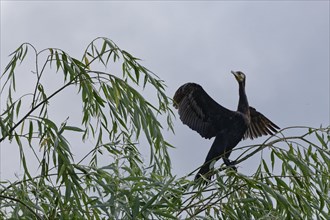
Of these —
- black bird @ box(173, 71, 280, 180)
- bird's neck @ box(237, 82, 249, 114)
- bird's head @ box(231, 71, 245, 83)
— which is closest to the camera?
black bird @ box(173, 71, 280, 180)

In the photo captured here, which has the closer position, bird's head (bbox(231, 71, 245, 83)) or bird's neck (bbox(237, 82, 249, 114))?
bird's neck (bbox(237, 82, 249, 114))

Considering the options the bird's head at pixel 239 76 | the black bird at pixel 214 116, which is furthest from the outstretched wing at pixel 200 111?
the bird's head at pixel 239 76

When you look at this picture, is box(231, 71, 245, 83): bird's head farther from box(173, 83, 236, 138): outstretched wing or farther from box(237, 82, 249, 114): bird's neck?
box(173, 83, 236, 138): outstretched wing

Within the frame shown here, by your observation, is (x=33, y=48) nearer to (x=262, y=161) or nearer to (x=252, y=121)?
(x=262, y=161)

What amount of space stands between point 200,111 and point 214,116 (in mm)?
125

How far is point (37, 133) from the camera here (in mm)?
3818

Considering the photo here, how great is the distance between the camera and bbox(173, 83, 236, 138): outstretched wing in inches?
275

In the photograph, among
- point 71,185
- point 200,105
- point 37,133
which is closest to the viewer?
point 71,185

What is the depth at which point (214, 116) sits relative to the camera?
711 cm

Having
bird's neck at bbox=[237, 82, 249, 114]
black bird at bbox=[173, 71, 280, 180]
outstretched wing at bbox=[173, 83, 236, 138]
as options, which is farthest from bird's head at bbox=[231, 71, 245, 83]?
outstretched wing at bbox=[173, 83, 236, 138]

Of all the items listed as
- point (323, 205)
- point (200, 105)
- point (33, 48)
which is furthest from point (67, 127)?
point (200, 105)

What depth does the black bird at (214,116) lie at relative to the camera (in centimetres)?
678

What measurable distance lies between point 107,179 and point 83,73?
608 mm

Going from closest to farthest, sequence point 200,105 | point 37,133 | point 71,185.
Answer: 1. point 71,185
2. point 37,133
3. point 200,105
